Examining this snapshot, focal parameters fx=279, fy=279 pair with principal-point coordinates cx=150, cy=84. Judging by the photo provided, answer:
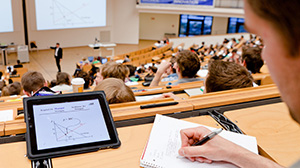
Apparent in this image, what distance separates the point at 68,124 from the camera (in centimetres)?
125

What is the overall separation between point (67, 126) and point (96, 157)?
0.66 feet

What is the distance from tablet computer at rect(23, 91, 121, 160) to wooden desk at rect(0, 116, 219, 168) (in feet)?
0.10

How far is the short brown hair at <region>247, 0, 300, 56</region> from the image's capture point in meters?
0.41

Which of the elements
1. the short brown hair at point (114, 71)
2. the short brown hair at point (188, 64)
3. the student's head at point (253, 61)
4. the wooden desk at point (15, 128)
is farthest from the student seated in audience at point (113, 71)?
the wooden desk at point (15, 128)

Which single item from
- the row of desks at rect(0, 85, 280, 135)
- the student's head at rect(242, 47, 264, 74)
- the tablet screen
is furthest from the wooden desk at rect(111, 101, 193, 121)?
the student's head at rect(242, 47, 264, 74)

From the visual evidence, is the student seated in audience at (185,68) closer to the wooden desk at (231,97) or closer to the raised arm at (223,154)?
the wooden desk at (231,97)

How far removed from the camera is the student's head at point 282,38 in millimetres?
422

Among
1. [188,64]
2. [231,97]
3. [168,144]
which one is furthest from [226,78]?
[188,64]

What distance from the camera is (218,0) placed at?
48.3 ft

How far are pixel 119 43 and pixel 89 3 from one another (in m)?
3.14

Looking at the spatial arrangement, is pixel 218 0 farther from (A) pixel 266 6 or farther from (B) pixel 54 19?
(A) pixel 266 6

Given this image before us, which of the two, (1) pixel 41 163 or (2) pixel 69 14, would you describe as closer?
(1) pixel 41 163

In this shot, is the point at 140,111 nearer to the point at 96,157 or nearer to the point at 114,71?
the point at 96,157

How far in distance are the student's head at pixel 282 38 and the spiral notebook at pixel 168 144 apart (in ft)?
2.37
